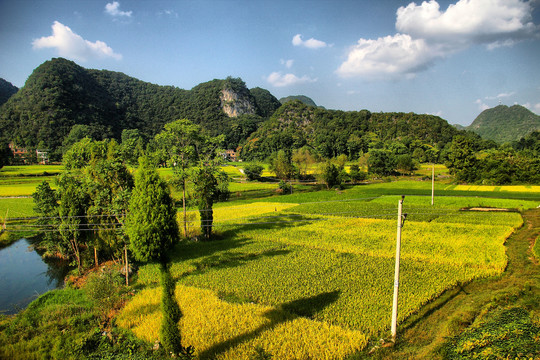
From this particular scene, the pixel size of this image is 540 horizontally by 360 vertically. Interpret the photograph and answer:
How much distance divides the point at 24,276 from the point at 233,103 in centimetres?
16285

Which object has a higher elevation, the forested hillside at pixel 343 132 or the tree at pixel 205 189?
the forested hillside at pixel 343 132

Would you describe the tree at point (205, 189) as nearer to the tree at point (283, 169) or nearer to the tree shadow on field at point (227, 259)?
the tree shadow on field at point (227, 259)

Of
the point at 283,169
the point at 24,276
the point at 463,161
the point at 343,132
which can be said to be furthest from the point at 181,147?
the point at 343,132

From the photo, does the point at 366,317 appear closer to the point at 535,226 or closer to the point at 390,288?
the point at 390,288

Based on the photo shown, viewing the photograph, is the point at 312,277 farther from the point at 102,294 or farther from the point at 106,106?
the point at 106,106

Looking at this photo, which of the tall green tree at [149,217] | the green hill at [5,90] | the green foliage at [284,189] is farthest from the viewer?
the green hill at [5,90]

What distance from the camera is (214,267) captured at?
17672 mm

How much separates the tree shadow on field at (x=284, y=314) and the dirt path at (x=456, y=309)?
2.93 meters

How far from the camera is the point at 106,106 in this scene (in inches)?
4870

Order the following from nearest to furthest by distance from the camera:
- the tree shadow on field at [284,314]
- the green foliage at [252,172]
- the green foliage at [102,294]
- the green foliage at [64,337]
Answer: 1. the tree shadow on field at [284,314]
2. the green foliage at [64,337]
3. the green foliage at [102,294]
4. the green foliage at [252,172]

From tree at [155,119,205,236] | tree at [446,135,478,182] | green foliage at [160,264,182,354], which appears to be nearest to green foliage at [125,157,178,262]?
green foliage at [160,264,182,354]

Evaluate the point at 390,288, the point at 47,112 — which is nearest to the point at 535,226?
the point at 390,288

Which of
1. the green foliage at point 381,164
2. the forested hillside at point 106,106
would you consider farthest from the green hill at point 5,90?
the green foliage at point 381,164

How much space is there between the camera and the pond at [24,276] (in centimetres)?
1598
